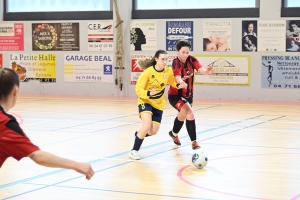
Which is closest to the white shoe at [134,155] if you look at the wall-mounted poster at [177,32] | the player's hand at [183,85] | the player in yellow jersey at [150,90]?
the player in yellow jersey at [150,90]

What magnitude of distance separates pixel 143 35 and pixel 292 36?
4.57 m

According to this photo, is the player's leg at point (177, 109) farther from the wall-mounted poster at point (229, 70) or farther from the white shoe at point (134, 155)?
the wall-mounted poster at point (229, 70)

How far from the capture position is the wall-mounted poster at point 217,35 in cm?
1805

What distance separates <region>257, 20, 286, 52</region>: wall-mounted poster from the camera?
17.5 meters

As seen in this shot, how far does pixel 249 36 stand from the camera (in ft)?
58.5

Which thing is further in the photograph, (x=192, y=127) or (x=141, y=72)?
(x=141, y=72)

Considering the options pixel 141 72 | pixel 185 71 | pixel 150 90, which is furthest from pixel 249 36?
pixel 150 90

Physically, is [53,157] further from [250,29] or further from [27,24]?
[27,24]

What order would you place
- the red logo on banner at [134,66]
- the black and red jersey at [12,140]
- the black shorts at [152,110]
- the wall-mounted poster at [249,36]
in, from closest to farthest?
the black and red jersey at [12,140], the black shorts at [152,110], the wall-mounted poster at [249,36], the red logo on banner at [134,66]

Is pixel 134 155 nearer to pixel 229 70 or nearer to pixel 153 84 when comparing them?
pixel 153 84

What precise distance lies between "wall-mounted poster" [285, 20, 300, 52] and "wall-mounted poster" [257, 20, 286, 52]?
0.14 meters

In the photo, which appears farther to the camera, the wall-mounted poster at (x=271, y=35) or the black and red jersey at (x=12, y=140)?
the wall-mounted poster at (x=271, y=35)

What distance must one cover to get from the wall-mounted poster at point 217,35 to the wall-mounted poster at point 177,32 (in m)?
0.46

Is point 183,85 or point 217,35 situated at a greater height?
point 217,35
